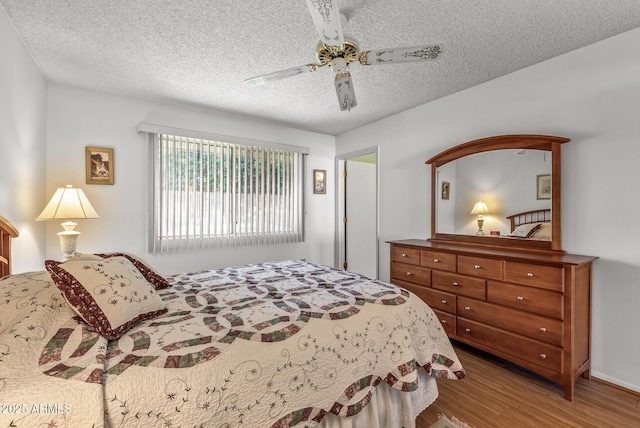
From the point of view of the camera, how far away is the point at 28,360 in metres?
1.02

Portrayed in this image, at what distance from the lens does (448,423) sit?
5.63ft

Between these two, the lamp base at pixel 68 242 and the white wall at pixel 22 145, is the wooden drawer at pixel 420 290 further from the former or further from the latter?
the white wall at pixel 22 145

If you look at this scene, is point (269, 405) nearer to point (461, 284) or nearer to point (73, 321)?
point (73, 321)

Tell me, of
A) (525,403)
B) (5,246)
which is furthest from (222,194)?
(525,403)

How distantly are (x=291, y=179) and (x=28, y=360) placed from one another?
11.4ft

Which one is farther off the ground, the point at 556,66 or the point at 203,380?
the point at 556,66

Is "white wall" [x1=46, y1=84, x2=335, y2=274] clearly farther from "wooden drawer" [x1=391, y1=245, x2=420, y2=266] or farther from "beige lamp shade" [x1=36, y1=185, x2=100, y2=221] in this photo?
"wooden drawer" [x1=391, y1=245, x2=420, y2=266]

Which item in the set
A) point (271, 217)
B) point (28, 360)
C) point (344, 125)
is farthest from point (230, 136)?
point (28, 360)

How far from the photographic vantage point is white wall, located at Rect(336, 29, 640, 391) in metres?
2.04

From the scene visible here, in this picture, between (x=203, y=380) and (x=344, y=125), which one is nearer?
(x=203, y=380)

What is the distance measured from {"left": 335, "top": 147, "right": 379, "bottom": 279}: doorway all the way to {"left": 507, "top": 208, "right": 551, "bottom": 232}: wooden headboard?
2.20 metres

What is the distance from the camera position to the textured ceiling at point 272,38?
176cm

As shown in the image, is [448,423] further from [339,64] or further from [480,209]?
[339,64]

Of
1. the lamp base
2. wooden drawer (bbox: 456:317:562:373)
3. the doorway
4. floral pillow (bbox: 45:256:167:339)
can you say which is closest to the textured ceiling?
the lamp base
